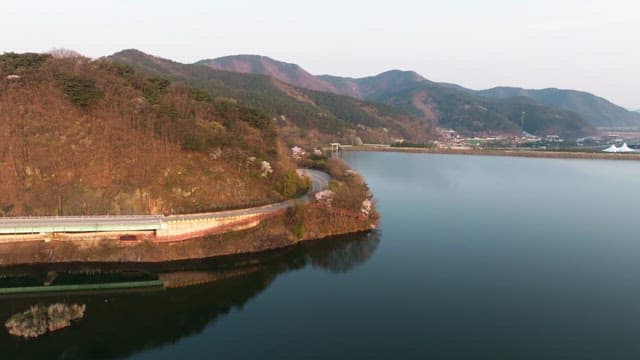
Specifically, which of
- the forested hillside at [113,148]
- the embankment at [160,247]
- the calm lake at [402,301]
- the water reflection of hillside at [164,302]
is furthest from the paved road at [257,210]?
the calm lake at [402,301]

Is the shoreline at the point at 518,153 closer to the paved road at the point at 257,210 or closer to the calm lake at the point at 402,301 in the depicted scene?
the calm lake at the point at 402,301

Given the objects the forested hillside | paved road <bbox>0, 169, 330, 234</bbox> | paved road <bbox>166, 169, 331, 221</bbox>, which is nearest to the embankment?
paved road <bbox>0, 169, 330, 234</bbox>

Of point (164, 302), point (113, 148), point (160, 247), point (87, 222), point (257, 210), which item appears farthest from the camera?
point (113, 148)

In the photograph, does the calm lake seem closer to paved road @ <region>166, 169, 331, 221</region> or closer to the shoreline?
paved road @ <region>166, 169, 331, 221</region>

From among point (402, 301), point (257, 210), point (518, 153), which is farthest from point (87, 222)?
point (518, 153)

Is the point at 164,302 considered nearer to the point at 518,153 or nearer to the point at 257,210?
the point at 257,210

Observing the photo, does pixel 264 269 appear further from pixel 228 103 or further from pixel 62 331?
pixel 228 103

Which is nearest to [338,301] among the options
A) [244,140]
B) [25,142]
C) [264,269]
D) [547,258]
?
[264,269]
